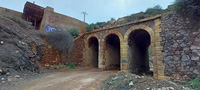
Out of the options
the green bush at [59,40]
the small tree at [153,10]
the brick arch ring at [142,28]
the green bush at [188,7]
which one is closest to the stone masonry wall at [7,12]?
the green bush at [59,40]

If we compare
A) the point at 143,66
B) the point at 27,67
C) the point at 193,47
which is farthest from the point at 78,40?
the point at 193,47

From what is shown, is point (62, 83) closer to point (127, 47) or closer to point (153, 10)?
point (127, 47)

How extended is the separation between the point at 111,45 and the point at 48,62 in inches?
220

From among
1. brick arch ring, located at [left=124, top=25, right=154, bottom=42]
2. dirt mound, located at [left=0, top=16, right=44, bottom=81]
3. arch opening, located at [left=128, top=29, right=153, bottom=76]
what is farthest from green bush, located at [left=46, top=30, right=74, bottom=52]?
arch opening, located at [left=128, top=29, right=153, bottom=76]

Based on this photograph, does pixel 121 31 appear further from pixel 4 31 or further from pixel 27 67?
pixel 4 31

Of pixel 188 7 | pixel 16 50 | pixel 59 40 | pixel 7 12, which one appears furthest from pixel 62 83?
pixel 7 12

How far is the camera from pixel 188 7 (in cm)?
534

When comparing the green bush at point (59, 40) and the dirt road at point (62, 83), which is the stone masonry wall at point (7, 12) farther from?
the dirt road at point (62, 83)

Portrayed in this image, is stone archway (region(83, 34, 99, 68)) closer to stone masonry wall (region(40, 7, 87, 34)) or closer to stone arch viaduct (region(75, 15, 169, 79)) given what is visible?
stone arch viaduct (region(75, 15, 169, 79))

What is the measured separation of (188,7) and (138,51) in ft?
16.8

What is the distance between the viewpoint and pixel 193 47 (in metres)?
5.25

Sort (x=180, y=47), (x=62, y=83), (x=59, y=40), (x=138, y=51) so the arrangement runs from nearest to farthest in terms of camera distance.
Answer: (x=62, y=83) < (x=180, y=47) < (x=59, y=40) < (x=138, y=51)

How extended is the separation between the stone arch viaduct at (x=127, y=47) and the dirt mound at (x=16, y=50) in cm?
403

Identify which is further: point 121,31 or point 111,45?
point 111,45
